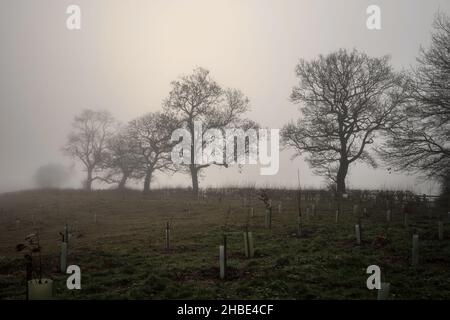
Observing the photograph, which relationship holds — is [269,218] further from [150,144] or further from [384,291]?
[150,144]

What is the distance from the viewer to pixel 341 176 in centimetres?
3656

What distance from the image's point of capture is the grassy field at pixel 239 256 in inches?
437

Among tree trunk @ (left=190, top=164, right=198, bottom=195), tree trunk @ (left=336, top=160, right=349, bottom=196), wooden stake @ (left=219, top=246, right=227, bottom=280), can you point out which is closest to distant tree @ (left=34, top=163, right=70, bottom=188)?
tree trunk @ (left=190, top=164, right=198, bottom=195)

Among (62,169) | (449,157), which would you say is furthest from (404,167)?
(62,169)

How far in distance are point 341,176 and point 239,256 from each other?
2331 cm

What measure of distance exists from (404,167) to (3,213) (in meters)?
31.7

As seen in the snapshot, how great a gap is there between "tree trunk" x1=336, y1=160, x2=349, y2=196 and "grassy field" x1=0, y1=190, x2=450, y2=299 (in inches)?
243

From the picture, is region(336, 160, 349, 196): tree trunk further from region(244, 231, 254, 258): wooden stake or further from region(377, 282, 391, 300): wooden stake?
region(377, 282, 391, 300): wooden stake

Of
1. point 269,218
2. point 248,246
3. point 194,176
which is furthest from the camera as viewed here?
point 194,176

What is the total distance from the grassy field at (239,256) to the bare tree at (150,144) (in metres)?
18.2

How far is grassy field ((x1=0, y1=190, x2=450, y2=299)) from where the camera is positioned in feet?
36.4

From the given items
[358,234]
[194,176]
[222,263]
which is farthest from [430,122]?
[194,176]

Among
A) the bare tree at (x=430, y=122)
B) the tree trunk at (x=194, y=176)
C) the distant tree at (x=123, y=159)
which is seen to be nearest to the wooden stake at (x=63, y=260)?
the bare tree at (x=430, y=122)
